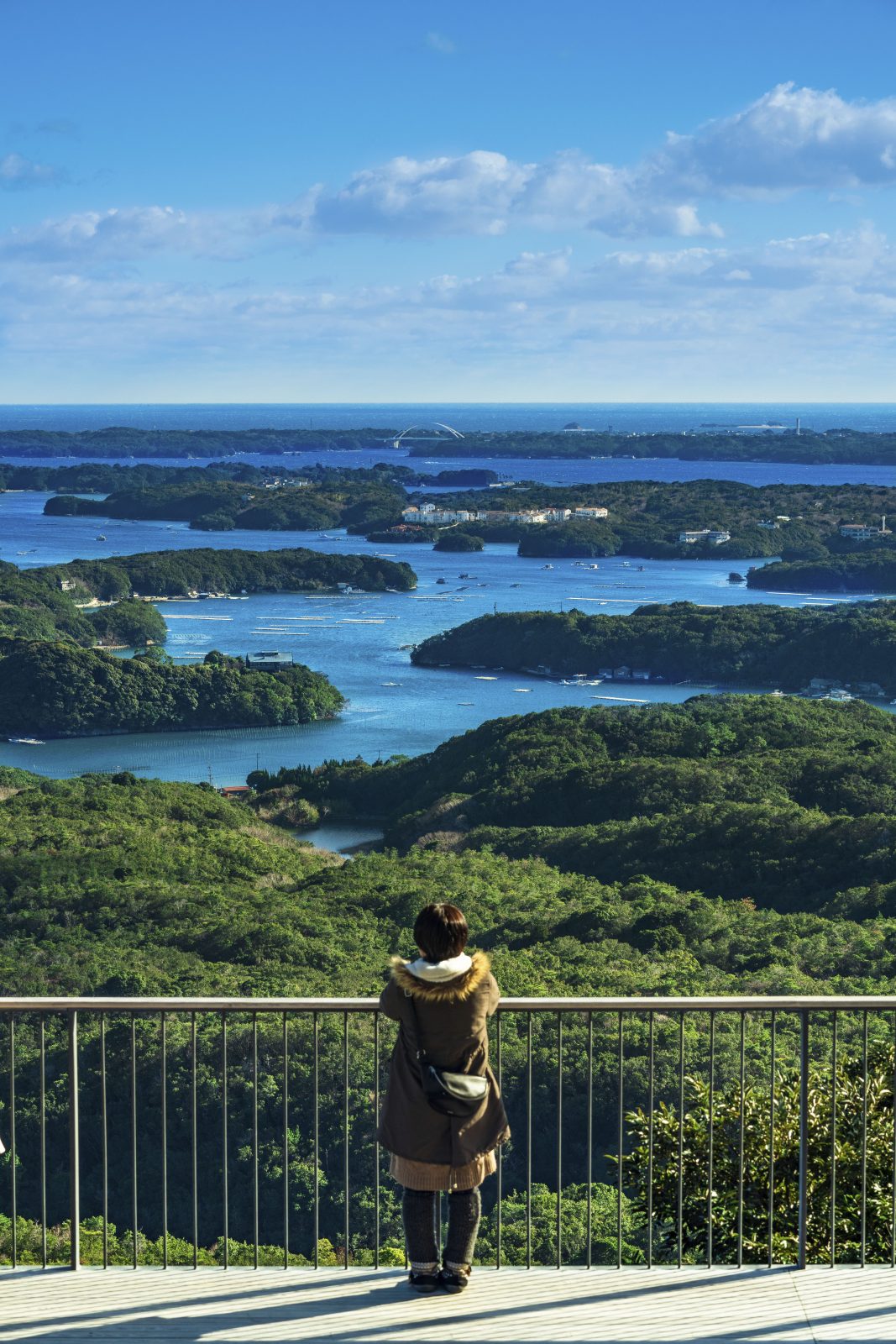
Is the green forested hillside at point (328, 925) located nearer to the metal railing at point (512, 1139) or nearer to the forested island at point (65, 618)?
the metal railing at point (512, 1139)

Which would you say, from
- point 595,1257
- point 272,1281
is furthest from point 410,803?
point 272,1281

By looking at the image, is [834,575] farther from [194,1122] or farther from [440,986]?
[440,986]

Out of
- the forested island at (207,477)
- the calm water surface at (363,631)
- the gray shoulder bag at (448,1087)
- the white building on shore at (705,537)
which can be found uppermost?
the forested island at (207,477)

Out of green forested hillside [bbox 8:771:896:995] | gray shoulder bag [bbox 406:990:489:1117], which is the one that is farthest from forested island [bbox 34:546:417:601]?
gray shoulder bag [bbox 406:990:489:1117]

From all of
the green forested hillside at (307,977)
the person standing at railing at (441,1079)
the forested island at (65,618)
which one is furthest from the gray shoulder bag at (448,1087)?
the forested island at (65,618)

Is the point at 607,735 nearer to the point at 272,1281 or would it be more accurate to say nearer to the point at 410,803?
the point at 410,803

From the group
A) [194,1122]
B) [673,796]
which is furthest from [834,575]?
[194,1122]

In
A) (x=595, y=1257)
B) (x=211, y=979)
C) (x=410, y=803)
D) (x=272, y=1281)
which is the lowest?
(x=410, y=803)

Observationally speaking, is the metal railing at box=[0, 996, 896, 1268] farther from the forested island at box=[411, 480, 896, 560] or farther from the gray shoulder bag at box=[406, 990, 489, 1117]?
the forested island at box=[411, 480, 896, 560]
